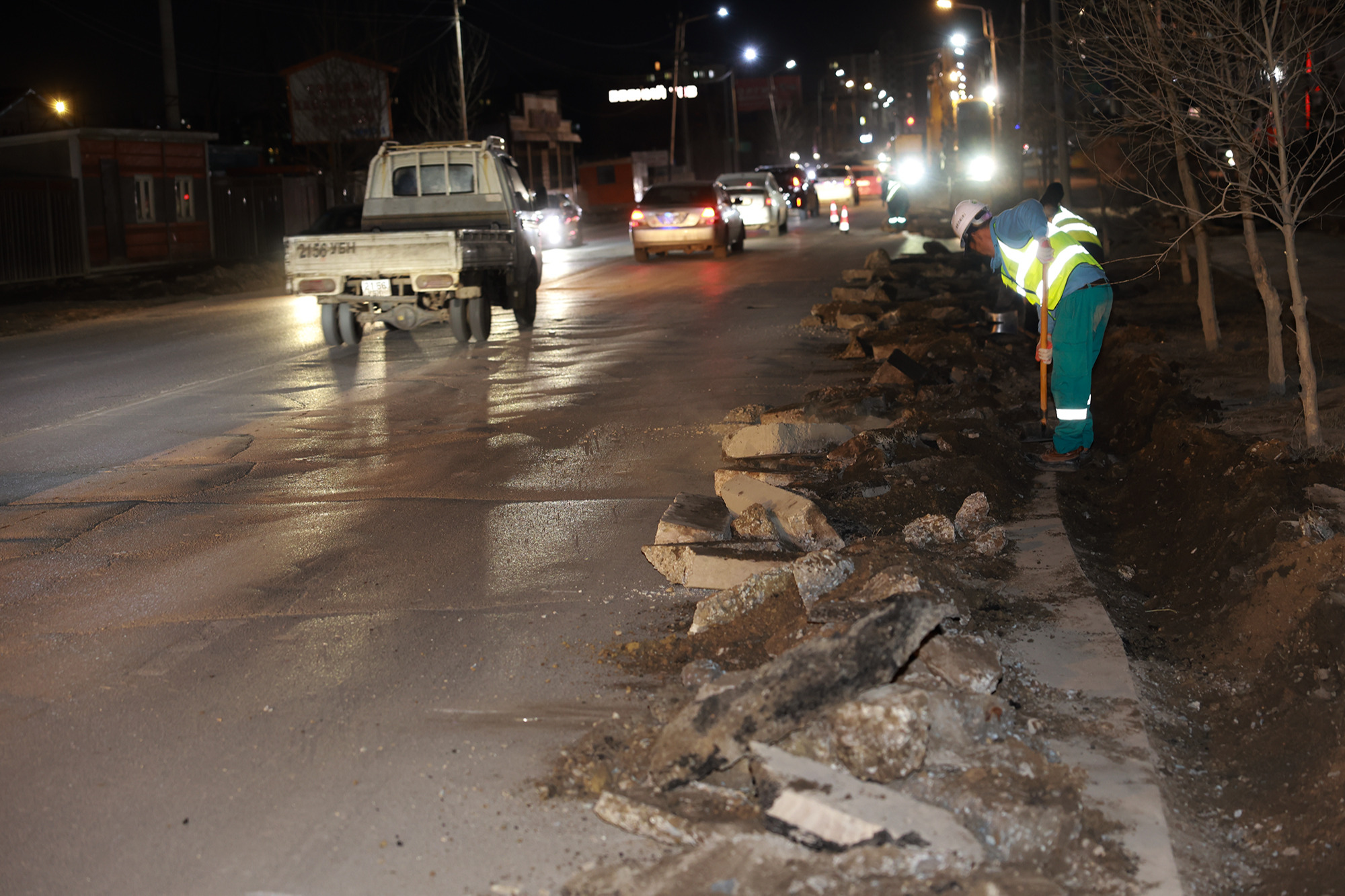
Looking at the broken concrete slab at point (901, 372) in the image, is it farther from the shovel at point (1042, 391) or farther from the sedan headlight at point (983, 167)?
the sedan headlight at point (983, 167)

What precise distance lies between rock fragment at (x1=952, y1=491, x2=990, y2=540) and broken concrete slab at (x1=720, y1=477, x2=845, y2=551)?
81 centimetres

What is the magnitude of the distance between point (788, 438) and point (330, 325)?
8603mm

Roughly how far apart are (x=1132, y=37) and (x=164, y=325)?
15.1m

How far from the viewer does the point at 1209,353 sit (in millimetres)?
11219

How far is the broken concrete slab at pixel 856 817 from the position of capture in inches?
128

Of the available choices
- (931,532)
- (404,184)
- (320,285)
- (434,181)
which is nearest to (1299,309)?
(931,532)

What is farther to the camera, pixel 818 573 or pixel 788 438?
pixel 788 438

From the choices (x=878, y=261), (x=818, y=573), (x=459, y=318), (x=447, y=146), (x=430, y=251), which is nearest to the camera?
(x=818, y=573)

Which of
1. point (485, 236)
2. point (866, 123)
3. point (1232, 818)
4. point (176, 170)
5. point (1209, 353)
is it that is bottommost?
point (1232, 818)

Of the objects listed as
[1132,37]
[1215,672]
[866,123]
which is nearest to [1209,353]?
[1132,37]

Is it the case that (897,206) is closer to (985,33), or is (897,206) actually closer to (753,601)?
(985,33)

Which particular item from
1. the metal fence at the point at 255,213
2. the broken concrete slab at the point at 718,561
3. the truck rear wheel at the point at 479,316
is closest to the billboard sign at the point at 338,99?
the metal fence at the point at 255,213

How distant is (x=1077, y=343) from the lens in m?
7.80

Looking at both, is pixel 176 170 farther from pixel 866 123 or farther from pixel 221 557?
pixel 866 123
